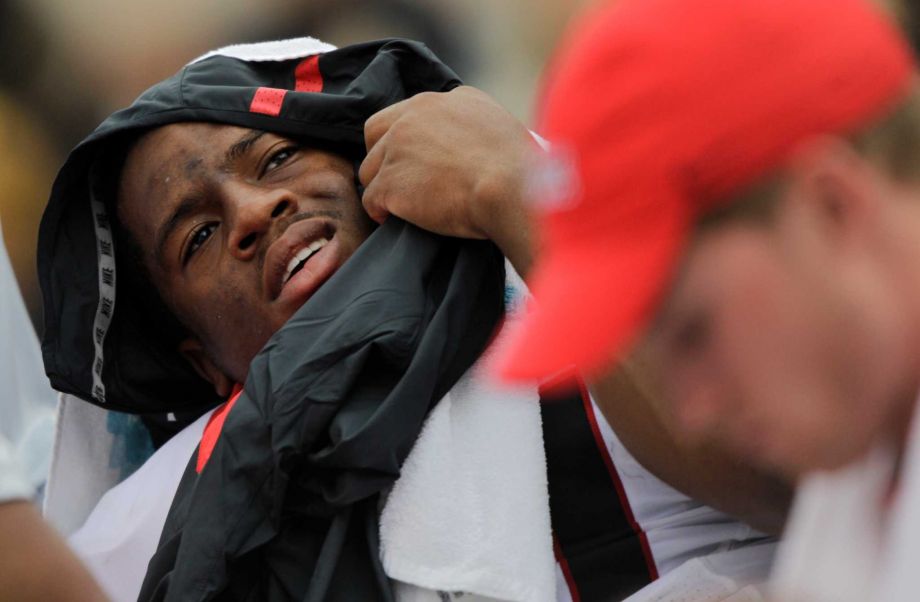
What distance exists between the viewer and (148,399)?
7.33 feet

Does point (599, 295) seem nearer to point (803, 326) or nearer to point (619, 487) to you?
point (803, 326)

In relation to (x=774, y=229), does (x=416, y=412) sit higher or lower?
lower

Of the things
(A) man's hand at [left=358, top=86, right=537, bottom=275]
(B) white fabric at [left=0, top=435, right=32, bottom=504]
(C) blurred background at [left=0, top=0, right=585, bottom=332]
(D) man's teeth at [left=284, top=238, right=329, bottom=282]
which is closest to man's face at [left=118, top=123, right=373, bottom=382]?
(D) man's teeth at [left=284, top=238, right=329, bottom=282]

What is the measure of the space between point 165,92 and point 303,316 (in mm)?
602

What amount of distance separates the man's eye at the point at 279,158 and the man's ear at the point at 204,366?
1.21 ft

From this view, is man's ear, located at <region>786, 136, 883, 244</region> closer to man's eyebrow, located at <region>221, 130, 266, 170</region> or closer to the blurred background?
man's eyebrow, located at <region>221, 130, 266, 170</region>

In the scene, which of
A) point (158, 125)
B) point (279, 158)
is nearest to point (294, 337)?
point (279, 158)

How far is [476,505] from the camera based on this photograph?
1.56 m

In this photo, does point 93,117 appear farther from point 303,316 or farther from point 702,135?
point 702,135

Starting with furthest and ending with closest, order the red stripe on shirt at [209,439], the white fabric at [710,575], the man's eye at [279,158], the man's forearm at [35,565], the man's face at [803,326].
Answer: the man's eye at [279,158]
the red stripe on shirt at [209,439]
the white fabric at [710,575]
the man's forearm at [35,565]
the man's face at [803,326]

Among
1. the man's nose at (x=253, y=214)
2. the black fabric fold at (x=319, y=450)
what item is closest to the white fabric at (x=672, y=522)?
the black fabric fold at (x=319, y=450)

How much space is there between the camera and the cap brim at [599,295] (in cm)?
86

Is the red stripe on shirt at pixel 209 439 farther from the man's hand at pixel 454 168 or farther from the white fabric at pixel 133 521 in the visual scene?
the man's hand at pixel 454 168

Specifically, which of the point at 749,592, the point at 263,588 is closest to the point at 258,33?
the point at 263,588
